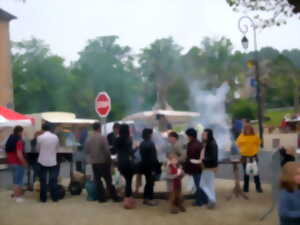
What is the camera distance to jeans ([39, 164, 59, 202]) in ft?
39.7

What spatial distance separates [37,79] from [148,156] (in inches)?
1884

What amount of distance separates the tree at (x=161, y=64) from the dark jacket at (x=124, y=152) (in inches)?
747

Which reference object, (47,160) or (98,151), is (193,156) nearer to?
(98,151)

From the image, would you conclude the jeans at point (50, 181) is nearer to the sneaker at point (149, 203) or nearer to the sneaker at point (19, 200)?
the sneaker at point (19, 200)

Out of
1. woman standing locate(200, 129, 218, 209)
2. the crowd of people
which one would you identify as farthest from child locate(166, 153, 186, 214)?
woman standing locate(200, 129, 218, 209)

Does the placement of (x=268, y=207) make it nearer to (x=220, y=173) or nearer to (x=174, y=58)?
(x=220, y=173)

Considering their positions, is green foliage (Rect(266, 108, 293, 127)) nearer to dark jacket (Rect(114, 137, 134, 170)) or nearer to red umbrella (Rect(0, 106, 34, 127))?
red umbrella (Rect(0, 106, 34, 127))

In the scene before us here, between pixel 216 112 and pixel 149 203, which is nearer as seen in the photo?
pixel 149 203

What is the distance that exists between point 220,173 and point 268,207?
7.66 m

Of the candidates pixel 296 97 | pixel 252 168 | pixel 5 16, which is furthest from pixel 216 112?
pixel 296 97

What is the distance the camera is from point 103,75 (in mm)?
54688

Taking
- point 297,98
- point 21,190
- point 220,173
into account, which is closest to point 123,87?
point 297,98

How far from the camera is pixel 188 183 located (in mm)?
13008

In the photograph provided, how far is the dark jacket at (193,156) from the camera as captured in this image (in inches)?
434
